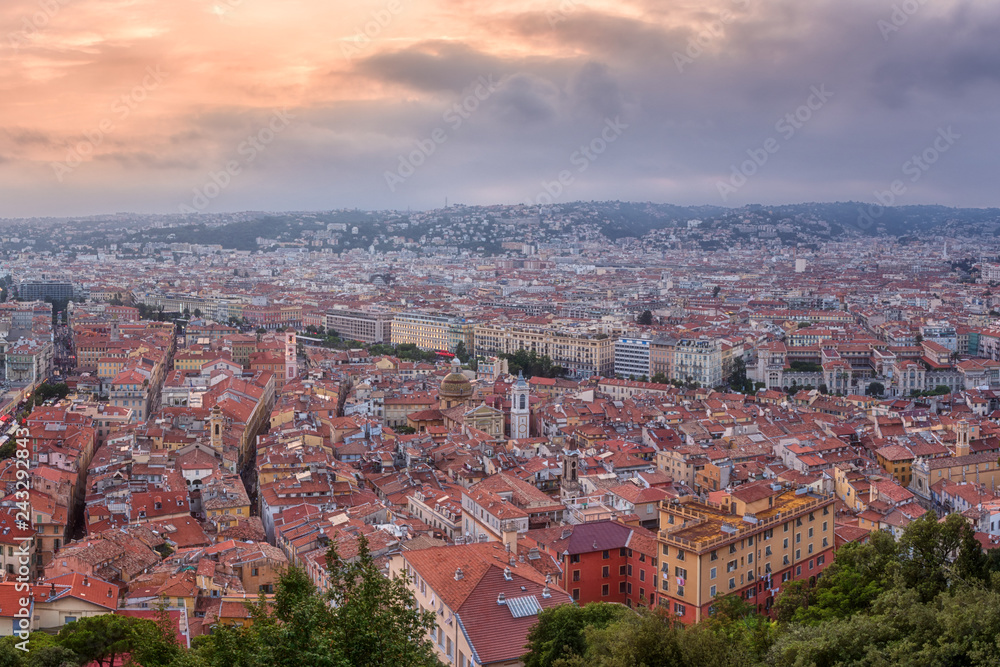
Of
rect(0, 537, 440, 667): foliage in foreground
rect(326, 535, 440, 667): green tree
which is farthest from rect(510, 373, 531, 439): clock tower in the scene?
rect(326, 535, 440, 667): green tree

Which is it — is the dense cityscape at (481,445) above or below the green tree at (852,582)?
below

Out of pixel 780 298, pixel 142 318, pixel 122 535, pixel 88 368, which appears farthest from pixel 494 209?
pixel 122 535

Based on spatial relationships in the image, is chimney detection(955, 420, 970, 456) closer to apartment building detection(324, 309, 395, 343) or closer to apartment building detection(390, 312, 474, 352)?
apartment building detection(390, 312, 474, 352)

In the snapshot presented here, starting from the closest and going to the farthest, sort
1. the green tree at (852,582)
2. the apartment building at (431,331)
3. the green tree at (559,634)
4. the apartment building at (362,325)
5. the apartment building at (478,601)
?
the green tree at (559,634), the apartment building at (478,601), the green tree at (852,582), the apartment building at (431,331), the apartment building at (362,325)

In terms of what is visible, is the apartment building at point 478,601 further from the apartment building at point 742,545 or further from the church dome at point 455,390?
the church dome at point 455,390

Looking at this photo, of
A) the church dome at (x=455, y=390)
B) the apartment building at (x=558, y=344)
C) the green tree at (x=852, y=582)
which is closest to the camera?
the green tree at (x=852, y=582)

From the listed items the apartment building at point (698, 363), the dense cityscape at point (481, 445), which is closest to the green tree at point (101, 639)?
the dense cityscape at point (481, 445)
